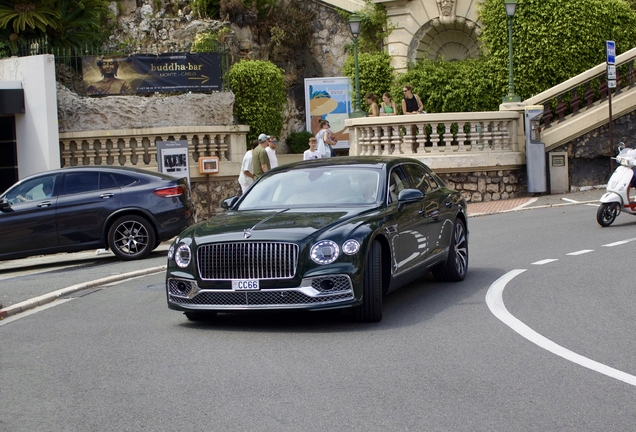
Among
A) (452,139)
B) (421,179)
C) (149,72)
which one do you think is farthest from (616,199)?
(149,72)

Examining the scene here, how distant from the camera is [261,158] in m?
18.7

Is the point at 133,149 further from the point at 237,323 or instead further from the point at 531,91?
the point at 237,323

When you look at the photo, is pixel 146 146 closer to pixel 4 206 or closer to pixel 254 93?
pixel 254 93

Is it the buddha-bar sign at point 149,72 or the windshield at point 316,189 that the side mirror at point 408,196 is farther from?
the buddha-bar sign at point 149,72

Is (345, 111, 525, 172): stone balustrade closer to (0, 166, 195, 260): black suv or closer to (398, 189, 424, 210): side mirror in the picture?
(0, 166, 195, 260): black suv

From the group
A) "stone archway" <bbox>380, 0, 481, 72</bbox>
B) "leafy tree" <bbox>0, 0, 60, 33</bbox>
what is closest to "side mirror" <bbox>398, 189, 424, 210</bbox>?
"leafy tree" <bbox>0, 0, 60, 33</bbox>

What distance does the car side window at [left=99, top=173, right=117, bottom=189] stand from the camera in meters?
15.5

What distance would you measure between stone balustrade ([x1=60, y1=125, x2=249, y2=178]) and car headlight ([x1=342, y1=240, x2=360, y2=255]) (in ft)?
49.9

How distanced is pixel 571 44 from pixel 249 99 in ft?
30.5

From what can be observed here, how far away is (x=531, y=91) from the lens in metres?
26.6

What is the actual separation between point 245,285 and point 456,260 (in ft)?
11.4

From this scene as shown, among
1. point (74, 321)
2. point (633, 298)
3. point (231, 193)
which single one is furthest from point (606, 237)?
point (231, 193)

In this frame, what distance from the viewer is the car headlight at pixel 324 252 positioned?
319 inches

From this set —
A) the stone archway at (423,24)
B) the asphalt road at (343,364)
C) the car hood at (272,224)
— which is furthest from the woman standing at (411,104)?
the car hood at (272,224)
